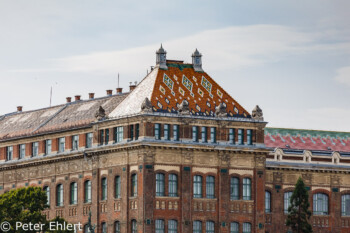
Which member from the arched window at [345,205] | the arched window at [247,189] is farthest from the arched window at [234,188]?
the arched window at [345,205]

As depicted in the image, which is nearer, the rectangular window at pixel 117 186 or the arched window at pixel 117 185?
the rectangular window at pixel 117 186

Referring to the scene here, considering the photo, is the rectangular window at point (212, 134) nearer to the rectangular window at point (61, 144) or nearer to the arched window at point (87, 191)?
the arched window at point (87, 191)

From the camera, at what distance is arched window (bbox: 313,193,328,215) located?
15250 cm

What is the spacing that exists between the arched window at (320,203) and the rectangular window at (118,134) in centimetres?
2439

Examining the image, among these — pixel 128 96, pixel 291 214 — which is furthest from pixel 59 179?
pixel 291 214

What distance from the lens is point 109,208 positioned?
5546 inches

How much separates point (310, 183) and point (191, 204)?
1863 cm

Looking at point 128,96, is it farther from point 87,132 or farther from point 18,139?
point 18,139

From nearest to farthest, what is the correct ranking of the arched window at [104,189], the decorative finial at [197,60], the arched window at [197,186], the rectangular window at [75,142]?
the arched window at [197,186], the arched window at [104,189], the decorative finial at [197,60], the rectangular window at [75,142]

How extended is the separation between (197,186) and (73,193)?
50.9 feet

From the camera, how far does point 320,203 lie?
153 m

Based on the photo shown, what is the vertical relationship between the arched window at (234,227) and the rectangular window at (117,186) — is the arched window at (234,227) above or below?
below

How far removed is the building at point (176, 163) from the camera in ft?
452

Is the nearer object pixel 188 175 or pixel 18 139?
pixel 188 175
